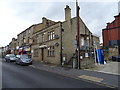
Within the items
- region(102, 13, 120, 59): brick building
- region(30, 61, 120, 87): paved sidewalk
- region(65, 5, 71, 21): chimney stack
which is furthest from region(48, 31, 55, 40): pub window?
region(102, 13, 120, 59): brick building

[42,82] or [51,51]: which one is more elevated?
[51,51]

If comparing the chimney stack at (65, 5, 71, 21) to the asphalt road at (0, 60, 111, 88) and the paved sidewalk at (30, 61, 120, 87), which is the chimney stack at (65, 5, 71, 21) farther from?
the asphalt road at (0, 60, 111, 88)

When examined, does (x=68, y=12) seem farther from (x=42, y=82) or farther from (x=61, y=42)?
(x=42, y=82)

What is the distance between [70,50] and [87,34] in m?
7.08

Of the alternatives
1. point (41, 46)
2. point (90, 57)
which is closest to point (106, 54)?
point (90, 57)

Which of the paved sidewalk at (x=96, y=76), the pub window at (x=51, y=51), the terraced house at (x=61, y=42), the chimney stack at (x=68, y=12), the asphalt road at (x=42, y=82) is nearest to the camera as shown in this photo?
the asphalt road at (x=42, y=82)

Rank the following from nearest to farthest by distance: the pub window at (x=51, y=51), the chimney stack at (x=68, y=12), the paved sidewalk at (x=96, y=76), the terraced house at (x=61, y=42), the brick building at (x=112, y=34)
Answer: the paved sidewalk at (x=96, y=76) < the terraced house at (x=61, y=42) < the pub window at (x=51, y=51) < the chimney stack at (x=68, y=12) < the brick building at (x=112, y=34)

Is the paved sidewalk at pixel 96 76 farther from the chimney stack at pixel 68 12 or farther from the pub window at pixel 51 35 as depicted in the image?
the chimney stack at pixel 68 12

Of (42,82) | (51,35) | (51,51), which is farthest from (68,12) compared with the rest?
(42,82)

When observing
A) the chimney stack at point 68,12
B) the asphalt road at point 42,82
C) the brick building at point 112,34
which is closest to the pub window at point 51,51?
the chimney stack at point 68,12

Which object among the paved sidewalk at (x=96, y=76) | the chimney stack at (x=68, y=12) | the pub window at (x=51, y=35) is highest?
the chimney stack at (x=68, y=12)

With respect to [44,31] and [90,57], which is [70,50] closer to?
[90,57]

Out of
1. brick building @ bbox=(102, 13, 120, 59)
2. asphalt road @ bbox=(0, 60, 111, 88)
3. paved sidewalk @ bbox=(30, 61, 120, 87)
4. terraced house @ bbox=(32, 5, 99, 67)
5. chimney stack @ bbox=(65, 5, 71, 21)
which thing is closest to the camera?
asphalt road @ bbox=(0, 60, 111, 88)

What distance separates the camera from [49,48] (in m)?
21.4
